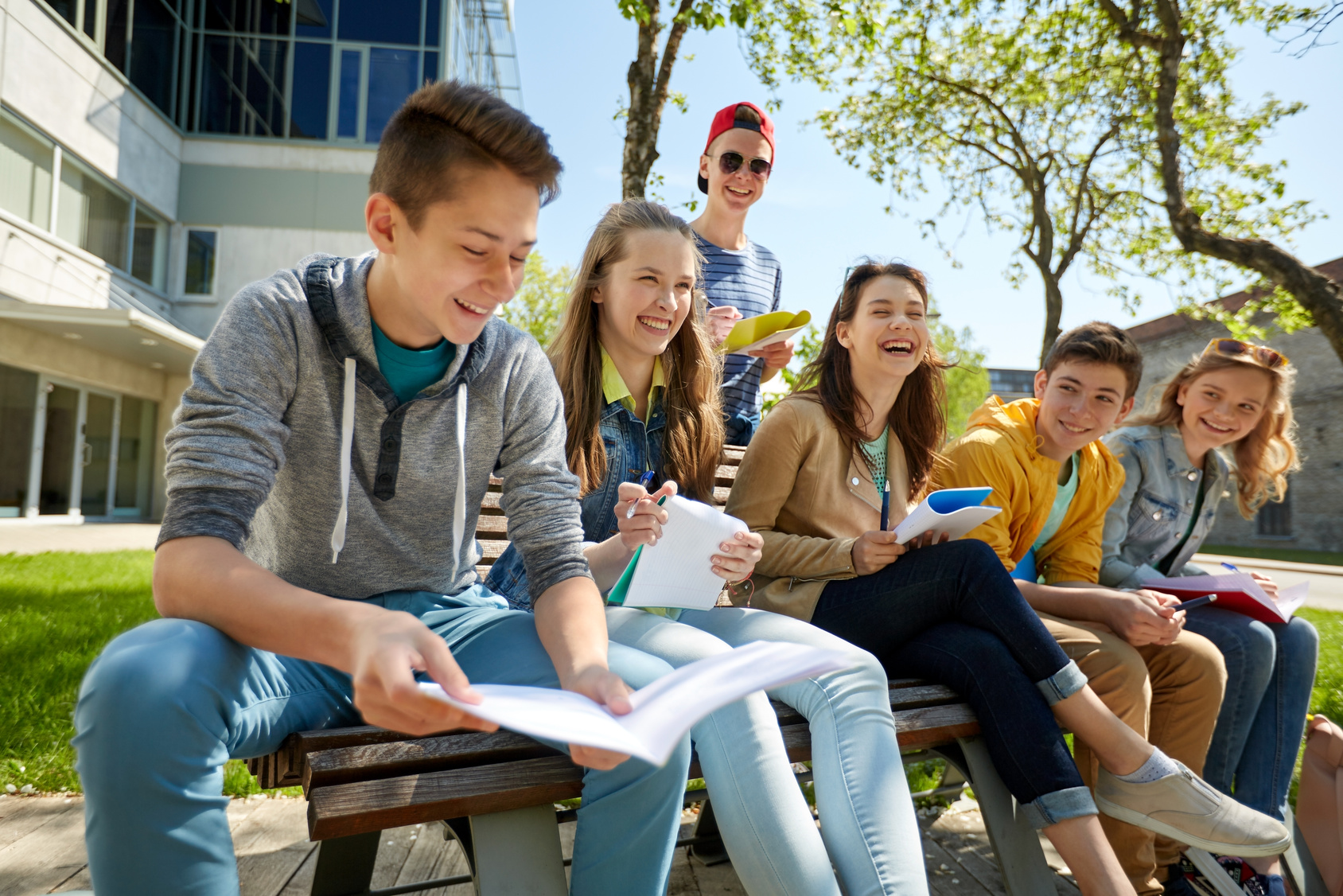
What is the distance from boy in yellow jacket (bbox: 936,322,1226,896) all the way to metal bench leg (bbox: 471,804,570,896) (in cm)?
158

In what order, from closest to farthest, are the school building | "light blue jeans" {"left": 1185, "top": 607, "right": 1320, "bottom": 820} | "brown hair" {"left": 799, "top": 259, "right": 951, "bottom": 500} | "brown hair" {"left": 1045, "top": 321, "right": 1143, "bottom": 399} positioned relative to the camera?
"light blue jeans" {"left": 1185, "top": 607, "right": 1320, "bottom": 820}, "brown hair" {"left": 799, "top": 259, "right": 951, "bottom": 500}, "brown hair" {"left": 1045, "top": 321, "right": 1143, "bottom": 399}, the school building

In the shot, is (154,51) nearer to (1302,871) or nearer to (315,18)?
(315,18)

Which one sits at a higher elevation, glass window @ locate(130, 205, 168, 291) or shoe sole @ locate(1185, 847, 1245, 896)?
glass window @ locate(130, 205, 168, 291)

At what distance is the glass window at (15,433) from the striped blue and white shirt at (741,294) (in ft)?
46.5

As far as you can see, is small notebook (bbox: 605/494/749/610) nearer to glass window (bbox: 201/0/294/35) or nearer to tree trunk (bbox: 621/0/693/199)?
tree trunk (bbox: 621/0/693/199)

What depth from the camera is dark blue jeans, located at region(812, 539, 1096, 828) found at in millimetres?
2018

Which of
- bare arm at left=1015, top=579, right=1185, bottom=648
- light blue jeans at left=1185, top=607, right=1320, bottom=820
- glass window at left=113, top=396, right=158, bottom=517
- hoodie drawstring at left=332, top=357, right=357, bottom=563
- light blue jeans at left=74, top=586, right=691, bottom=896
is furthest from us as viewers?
glass window at left=113, top=396, right=158, bottom=517

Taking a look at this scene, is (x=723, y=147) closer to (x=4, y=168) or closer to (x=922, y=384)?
(x=922, y=384)

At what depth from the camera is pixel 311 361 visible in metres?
1.68

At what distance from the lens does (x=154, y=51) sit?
1717cm

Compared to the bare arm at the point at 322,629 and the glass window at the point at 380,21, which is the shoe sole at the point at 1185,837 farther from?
the glass window at the point at 380,21

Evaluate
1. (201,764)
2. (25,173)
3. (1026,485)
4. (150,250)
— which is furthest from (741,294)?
(150,250)

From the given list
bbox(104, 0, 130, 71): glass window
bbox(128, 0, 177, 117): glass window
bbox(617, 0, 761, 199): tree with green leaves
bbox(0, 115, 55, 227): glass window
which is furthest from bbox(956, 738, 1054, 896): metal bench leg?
bbox(128, 0, 177, 117): glass window

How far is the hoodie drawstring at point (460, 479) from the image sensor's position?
1836 millimetres
